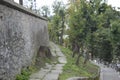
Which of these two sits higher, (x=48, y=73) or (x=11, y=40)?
(x=11, y=40)

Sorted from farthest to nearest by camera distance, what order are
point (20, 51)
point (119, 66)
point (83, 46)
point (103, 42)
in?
point (119, 66), point (103, 42), point (83, 46), point (20, 51)

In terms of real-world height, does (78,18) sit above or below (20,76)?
above

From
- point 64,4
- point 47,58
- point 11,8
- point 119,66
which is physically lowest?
point 119,66

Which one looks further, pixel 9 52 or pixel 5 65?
pixel 9 52

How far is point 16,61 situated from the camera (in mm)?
10305

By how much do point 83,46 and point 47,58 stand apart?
9.63 m

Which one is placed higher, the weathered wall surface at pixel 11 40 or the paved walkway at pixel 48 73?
the weathered wall surface at pixel 11 40

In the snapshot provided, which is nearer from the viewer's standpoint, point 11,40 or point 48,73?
point 11,40

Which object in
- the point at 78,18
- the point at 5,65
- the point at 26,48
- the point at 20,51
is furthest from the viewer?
the point at 78,18

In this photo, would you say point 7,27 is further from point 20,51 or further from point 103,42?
point 103,42

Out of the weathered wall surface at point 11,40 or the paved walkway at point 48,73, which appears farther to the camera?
the paved walkway at point 48,73

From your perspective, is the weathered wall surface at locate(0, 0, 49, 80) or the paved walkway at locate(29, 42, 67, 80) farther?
the paved walkway at locate(29, 42, 67, 80)

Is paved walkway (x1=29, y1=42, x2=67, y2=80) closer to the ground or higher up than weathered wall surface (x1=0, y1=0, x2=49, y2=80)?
closer to the ground

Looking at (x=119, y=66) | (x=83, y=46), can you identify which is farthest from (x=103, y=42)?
(x=83, y=46)
